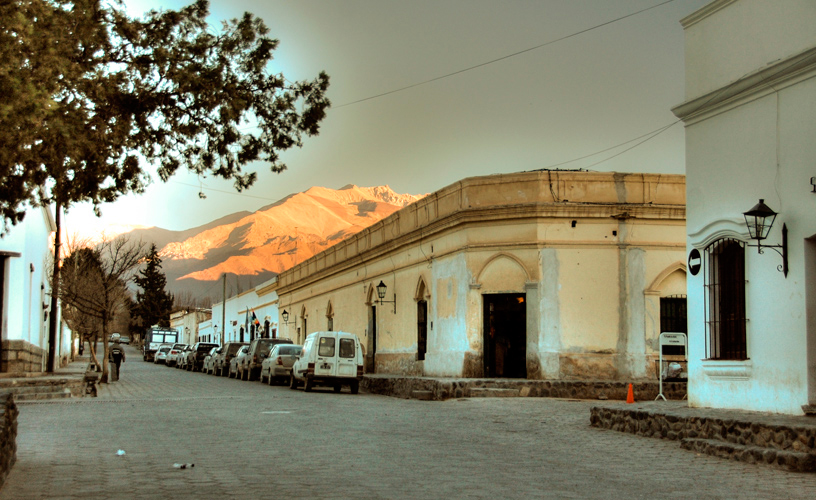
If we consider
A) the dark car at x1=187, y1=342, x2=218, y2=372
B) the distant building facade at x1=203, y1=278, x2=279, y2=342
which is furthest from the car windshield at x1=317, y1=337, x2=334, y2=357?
the distant building facade at x1=203, y1=278, x2=279, y2=342

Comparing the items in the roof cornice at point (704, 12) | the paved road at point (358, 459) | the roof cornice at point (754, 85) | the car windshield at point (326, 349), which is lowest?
the paved road at point (358, 459)

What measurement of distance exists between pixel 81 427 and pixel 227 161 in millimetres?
6563

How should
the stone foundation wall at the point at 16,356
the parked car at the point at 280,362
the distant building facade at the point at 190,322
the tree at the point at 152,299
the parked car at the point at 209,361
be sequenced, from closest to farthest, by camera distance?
the stone foundation wall at the point at 16,356, the parked car at the point at 280,362, the parked car at the point at 209,361, the distant building facade at the point at 190,322, the tree at the point at 152,299

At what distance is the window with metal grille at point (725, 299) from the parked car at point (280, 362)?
19570 millimetres

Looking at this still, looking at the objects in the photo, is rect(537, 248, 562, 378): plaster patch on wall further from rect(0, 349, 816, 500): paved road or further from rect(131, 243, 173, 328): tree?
rect(131, 243, 173, 328): tree

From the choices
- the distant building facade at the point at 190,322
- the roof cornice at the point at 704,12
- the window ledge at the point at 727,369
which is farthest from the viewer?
the distant building facade at the point at 190,322

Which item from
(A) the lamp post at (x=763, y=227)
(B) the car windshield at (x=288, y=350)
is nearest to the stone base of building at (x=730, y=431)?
(A) the lamp post at (x=763, y=227)

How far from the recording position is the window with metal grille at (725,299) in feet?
45.8

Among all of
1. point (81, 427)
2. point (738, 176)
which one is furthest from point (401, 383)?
point (738, 176)

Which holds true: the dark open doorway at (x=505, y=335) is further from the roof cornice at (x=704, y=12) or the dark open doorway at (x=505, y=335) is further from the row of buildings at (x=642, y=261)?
the roof cornice at (x=704, y=12)

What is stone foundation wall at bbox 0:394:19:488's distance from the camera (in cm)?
834

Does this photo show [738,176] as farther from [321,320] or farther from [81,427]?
[321,320]

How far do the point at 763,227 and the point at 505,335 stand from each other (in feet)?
44.9

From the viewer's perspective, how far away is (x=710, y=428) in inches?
481
